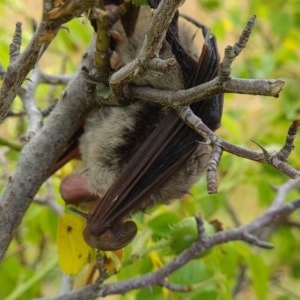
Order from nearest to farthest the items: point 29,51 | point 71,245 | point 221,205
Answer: point 29,51
point 71,245
point 221,205

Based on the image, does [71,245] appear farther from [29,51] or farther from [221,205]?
[221,205]

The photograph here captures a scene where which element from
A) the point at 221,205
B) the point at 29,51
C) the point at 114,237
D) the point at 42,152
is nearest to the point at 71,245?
the point at 114,237

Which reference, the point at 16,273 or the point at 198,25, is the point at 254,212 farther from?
the point at 198,25

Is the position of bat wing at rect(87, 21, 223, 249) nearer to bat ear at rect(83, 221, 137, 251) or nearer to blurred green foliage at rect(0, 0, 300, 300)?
bat ear at rect(83, 221, 137, 251)

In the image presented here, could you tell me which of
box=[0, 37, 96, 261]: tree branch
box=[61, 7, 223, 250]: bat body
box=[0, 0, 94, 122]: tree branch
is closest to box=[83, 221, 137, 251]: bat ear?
box=[61, 7, 223, 250]: bat body

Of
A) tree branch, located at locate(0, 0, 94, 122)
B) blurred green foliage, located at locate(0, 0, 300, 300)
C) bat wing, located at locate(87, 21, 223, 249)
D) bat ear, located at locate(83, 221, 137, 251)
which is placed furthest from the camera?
blurred green foliage, located at locate(0, 0, 300, 300)

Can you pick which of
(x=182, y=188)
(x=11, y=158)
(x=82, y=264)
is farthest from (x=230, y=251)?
(x=11, y=158)

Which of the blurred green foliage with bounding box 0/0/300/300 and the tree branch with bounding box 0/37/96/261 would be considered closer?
the tree branch with bounding box 0/37/96/261

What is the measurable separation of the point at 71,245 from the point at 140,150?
0.84 feet

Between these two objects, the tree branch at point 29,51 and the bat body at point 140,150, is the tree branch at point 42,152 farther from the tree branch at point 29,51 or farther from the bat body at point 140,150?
the tree branch at point 29,51

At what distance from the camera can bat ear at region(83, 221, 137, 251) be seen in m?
1.52

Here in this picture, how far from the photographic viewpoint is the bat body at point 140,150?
1.42m

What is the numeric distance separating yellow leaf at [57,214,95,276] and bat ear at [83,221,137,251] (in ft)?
0.16

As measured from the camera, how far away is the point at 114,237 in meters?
1.53
